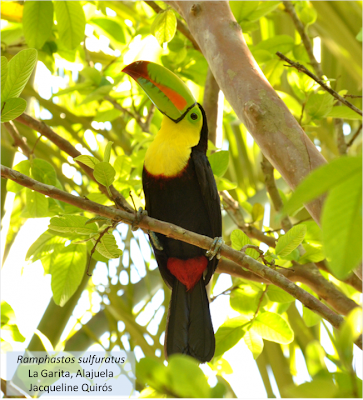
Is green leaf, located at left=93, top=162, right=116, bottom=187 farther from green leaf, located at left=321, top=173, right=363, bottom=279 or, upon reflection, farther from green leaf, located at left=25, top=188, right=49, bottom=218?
green leaf, located at left=321, top=173, right=363, bottom=279

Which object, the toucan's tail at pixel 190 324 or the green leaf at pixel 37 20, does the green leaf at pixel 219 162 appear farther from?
the green leaf at pixel 37 20

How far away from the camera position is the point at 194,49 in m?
2.71

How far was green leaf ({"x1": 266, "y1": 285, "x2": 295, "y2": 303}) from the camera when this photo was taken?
194cm

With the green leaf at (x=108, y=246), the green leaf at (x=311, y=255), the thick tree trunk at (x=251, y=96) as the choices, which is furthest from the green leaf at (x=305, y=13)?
the green leaf at (x=108, y=246)

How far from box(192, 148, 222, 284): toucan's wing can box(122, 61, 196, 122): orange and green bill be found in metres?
0.29

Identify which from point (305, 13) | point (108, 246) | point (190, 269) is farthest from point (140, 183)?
point (305, 13)

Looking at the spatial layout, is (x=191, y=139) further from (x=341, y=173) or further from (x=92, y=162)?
(x=341, y=173)

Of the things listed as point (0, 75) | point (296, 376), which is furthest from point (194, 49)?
point (296, 376)

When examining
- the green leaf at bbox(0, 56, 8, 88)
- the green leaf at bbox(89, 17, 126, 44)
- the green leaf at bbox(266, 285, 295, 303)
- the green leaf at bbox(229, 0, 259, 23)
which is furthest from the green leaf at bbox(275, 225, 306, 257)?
the green leaf at bbox(89, 17, 126, 44)

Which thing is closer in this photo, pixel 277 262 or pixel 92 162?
pixel 92 162

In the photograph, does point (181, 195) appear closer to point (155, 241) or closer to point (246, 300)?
point (155, 241)

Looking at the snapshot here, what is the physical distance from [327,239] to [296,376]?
2307 millimetres

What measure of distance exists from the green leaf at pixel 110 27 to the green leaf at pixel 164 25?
2.53ft

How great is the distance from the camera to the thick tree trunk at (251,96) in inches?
58.9
